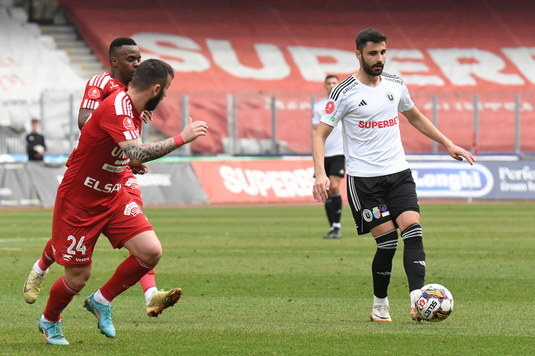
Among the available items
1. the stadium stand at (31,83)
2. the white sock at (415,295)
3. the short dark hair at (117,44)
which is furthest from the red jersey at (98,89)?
the stadium stand at (31,83)

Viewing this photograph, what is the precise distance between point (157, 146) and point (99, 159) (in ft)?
1.78

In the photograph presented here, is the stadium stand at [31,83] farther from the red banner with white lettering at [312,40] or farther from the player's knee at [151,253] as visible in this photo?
the player's knee at [151,253]

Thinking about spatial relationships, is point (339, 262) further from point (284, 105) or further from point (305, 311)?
point (284, 105)

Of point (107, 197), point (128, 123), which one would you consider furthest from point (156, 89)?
point (107, 197)

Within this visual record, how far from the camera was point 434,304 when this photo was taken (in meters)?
7.02

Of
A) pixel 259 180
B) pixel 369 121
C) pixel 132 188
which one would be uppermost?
pixel 369 121

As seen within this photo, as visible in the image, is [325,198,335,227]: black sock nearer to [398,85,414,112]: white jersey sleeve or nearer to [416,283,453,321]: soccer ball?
[398,85,414,112]: white jersey sleeve

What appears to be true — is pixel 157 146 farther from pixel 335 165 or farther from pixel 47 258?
pixel 335 165

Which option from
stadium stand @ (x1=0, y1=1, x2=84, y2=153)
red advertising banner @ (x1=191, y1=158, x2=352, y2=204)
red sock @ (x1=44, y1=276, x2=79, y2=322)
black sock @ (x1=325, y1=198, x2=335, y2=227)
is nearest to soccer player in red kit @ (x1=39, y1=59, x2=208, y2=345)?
red sock @ (x1=44, y1=276, x2=79, y2=322)

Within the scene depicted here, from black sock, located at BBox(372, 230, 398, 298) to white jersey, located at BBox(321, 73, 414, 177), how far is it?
0.53 meters

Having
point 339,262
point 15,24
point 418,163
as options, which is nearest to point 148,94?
point 339,262

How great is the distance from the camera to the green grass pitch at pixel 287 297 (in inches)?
254

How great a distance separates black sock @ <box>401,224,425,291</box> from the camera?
736cm

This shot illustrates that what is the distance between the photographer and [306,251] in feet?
44.5
